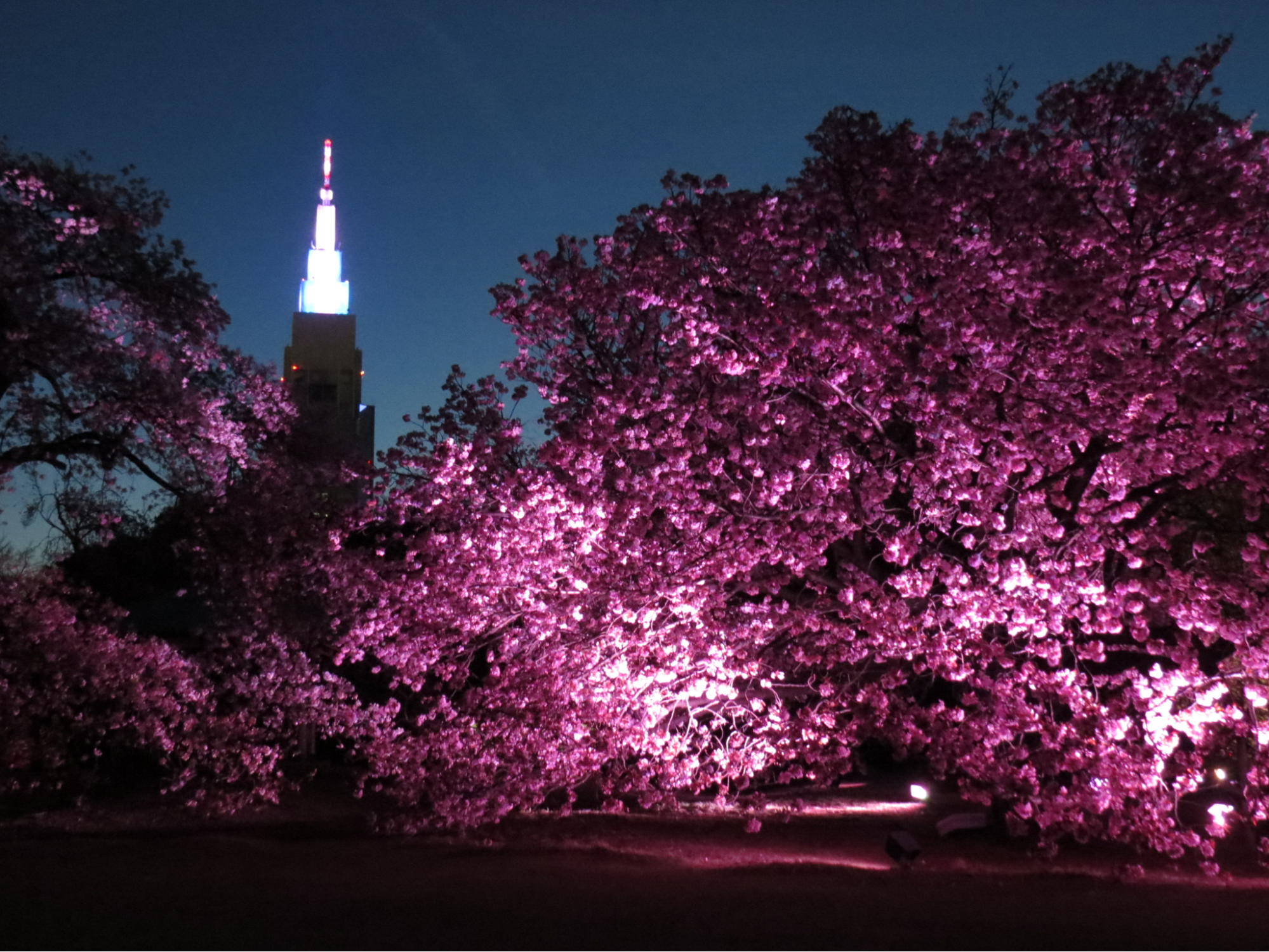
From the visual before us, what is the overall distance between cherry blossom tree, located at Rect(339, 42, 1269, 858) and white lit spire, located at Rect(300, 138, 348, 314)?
32930 mm

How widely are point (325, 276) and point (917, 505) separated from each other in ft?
122

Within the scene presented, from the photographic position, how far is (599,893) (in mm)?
7270

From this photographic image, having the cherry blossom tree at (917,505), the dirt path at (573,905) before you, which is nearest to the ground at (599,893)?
the dirt path at (573,905)

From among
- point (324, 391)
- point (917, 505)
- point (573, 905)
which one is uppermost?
point (324, 391)

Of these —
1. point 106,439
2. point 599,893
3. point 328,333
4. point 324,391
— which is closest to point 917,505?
point 599,893

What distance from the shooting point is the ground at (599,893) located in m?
5.91

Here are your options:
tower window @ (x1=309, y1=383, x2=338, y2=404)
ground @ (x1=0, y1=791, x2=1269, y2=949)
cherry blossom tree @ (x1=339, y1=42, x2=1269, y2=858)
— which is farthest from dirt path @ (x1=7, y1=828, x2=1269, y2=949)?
tower window @ (x1=309, y1=383, x2=338, y2=404)

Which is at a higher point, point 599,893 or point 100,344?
point 100,344

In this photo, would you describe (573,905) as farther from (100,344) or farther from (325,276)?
(325,276)

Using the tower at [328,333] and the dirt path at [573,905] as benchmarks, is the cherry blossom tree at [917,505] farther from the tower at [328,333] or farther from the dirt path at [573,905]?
the tower at [328,333]

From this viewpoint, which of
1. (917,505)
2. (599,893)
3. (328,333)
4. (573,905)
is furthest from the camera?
(328,333)

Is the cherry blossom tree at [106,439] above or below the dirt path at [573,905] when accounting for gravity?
above

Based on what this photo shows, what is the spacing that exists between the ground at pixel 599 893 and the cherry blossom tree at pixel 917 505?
27.3 inches

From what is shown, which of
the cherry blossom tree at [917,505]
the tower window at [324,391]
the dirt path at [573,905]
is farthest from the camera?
the tower window at [324,391]
